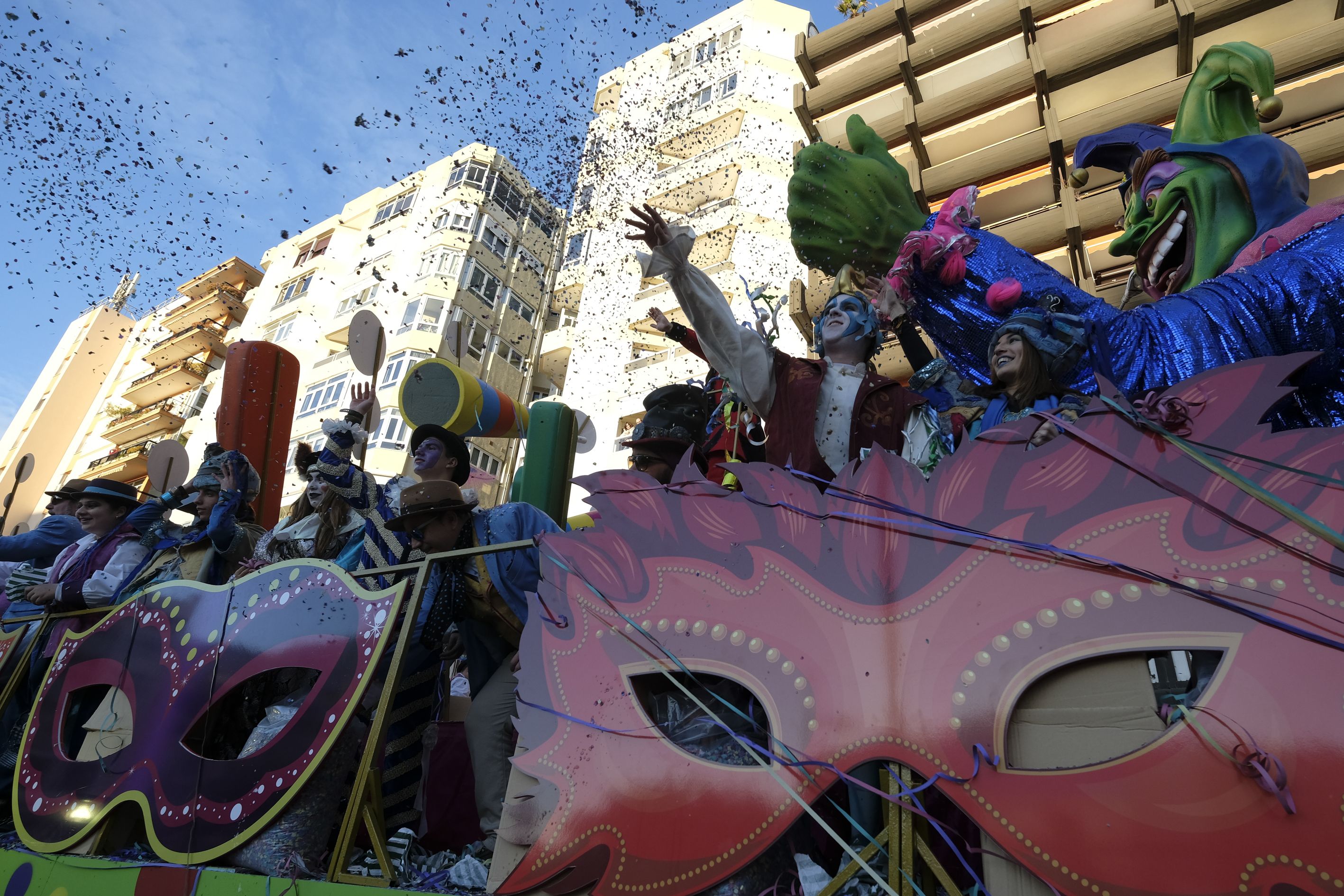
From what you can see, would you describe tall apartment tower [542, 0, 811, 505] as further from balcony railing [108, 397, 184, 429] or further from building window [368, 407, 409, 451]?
balcony railing [108, 397, 184, 429]

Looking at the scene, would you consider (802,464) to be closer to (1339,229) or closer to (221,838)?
(1339,229)

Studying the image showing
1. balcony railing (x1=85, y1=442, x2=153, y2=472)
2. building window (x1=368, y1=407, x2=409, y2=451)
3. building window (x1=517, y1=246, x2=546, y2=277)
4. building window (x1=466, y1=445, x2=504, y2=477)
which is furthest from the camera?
balcony railing (x1=85, y1=442, x2=153, y2=472)

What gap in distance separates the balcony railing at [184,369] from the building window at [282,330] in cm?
640

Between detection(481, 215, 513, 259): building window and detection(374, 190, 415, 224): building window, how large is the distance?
2.53m

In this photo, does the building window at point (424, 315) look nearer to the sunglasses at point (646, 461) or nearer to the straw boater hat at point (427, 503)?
the sunglasses at point (646, 461)

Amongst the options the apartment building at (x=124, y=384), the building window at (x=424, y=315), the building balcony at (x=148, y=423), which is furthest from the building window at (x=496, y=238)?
the building balcony at (x=148, y=423)

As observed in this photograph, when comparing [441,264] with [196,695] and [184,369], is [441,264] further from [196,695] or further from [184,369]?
[196,695]

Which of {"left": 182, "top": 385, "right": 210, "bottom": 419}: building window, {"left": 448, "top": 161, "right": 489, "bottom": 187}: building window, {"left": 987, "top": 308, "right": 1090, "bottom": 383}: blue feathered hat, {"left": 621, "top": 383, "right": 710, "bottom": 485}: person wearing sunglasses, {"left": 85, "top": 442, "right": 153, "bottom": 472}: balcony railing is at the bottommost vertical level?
{"left": 987, "top": 308, "right": 1090, "bottom": 383}: blue feathered hat

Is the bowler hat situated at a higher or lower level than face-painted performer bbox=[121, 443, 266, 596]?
higher

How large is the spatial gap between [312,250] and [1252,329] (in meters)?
28.6

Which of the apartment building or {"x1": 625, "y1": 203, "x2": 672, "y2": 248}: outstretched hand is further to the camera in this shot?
the apartment building

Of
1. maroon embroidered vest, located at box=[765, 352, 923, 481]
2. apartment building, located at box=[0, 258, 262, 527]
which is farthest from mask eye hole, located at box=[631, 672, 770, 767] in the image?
apartment building, located at box=[0, 258, 262, 527]

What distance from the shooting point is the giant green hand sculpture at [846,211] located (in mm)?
4359

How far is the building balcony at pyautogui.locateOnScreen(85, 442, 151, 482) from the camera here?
2925cm
